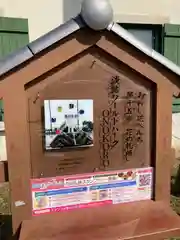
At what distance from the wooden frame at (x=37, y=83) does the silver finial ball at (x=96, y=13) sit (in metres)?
0.11

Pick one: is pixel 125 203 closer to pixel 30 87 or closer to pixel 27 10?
pixel 30 87

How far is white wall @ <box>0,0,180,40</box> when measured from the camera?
Answer: 189 inches

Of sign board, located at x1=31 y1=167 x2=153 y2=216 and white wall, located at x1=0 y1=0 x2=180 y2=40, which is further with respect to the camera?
white wall, located at x1=0 y1=0 x2=180 y2=40

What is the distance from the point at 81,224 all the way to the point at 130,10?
4.18 m

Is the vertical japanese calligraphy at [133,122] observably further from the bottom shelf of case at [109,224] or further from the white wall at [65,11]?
the white wall at [65,11]

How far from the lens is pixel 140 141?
216 centimetres

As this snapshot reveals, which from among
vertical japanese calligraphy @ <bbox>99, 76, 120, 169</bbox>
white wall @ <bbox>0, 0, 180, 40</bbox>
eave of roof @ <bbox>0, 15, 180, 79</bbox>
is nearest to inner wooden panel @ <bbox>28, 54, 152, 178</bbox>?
vertical japanese calligraphy @ <bbox>99, 76, 120, 169</bbox>

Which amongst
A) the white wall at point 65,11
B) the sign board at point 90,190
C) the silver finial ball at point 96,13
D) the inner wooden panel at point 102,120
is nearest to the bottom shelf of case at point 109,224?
the sign board at point 90,190

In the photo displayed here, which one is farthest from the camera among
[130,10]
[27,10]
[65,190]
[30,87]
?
[130,10]

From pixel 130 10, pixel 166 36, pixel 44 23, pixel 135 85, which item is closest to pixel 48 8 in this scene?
pixel 44 23

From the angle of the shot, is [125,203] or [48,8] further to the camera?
[48,8]

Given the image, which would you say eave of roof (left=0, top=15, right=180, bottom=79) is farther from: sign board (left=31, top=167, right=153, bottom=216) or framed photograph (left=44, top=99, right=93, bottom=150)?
sign board (left=31, top=167, right=153, bottom=216)

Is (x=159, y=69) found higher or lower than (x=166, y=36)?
lower

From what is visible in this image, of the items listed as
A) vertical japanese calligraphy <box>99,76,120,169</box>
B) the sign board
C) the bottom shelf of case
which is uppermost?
vertical japanese calligraphy <box>99,76,120,169</box>
